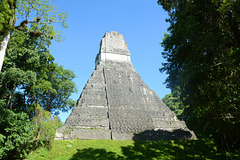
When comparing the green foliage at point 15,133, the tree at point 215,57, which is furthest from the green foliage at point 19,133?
the tree at point 215,57

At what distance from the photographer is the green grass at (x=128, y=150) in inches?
333

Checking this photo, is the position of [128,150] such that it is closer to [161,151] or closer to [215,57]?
[161,151]

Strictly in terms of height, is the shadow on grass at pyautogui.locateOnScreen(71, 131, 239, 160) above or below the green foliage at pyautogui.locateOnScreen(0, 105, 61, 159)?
below

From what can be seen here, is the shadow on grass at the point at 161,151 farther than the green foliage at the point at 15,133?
Yes

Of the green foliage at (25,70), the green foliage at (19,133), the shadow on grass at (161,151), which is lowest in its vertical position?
the shadow on grass at (161,151)

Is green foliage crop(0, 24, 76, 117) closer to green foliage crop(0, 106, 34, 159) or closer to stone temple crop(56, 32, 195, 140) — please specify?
green foliage crop(0, 106, 34, 159)

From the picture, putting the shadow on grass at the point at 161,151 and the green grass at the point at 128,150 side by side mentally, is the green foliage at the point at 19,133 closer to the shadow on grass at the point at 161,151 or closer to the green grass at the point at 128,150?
the green grass at the point at 128,150

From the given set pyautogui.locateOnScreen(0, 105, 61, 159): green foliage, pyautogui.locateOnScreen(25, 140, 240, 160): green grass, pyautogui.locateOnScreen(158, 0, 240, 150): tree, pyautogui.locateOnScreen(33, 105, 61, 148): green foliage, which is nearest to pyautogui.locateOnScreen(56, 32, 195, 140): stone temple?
pyautogui.locateOnScreen(25, 140, 240, 160): green grass

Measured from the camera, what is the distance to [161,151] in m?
9.48

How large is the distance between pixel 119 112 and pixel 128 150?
4.51 m

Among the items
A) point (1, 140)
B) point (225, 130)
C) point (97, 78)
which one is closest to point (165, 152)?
point (225, 130)

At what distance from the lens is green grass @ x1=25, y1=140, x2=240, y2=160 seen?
8.46m

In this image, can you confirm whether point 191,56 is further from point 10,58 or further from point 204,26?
point 10,58

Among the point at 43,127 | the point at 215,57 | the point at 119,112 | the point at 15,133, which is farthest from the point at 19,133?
the point at 215,57
